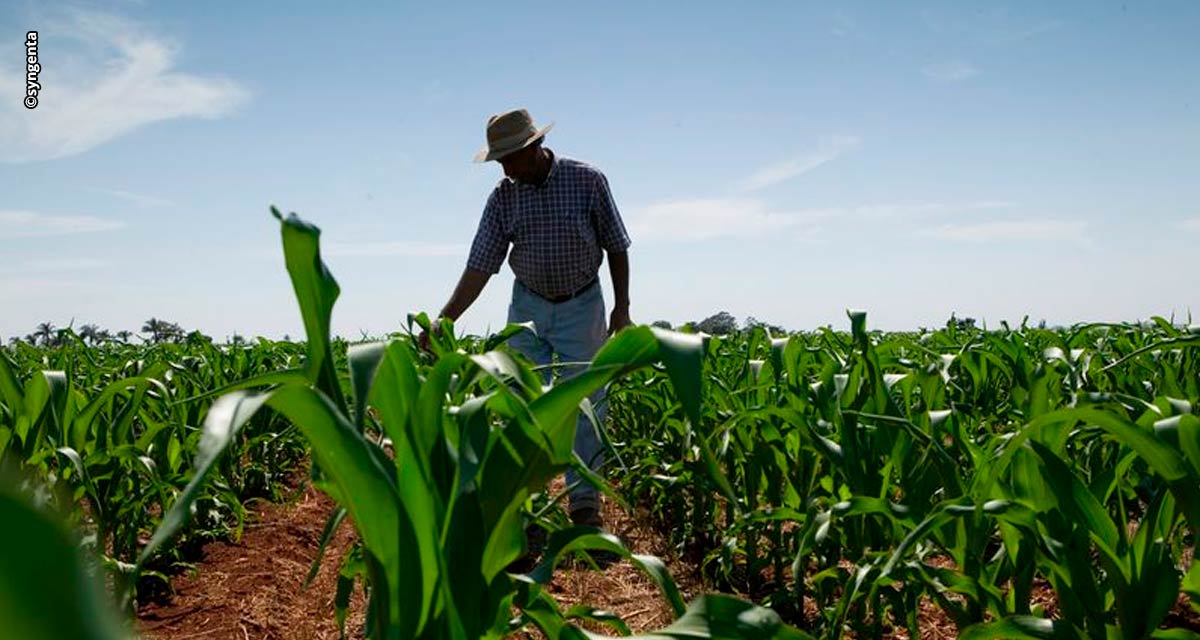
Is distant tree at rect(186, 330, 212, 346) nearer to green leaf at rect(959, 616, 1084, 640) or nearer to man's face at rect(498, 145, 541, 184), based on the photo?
man's face at rect(498, 145, 541, 184)

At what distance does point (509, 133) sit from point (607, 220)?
2.03 ft

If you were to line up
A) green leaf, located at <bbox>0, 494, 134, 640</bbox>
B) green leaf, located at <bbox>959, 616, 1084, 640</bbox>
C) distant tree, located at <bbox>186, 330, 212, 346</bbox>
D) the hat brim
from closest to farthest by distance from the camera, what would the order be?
green leaf, located at <bbox>0, 494, 134, 640</bbox> → green leaf, located at <bbox>959, 616, 1084, 640</bbox> → the hat brim → distant tree, located at <bbox>186, 330, 212, 346</bbox>

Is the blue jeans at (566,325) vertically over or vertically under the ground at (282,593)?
over

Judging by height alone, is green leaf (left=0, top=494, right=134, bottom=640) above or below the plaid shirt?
below

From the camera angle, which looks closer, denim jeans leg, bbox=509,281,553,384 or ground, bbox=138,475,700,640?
ground, bbox=138,475,700,640

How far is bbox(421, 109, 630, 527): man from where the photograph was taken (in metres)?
4.59

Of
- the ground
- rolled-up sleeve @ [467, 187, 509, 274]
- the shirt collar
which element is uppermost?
the shirt collar

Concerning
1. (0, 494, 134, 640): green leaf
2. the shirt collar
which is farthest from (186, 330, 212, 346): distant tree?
(0, 494, 134, 640): green leaf

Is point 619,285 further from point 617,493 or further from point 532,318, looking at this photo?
point 617,493

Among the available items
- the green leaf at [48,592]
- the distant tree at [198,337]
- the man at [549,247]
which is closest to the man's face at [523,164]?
the man at [549,247]

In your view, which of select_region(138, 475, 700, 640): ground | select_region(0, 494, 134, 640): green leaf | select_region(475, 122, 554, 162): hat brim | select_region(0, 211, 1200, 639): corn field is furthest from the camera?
select_region(475, 122, 554, 162): hat brim

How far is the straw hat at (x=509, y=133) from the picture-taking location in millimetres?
4488

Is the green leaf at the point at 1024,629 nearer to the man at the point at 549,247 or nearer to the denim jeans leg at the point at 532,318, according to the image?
the man at the point at 549,247

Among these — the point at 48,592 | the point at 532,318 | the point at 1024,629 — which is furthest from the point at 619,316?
the point at 48,592
